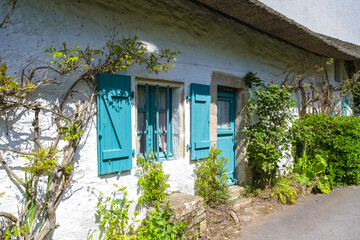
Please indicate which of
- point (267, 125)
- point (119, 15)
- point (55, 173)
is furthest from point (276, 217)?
point (119, 15)

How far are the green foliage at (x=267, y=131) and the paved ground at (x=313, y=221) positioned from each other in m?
0.75

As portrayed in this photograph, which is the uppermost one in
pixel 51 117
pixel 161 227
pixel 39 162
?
pixel 51 117

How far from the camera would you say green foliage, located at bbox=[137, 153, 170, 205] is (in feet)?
10.5

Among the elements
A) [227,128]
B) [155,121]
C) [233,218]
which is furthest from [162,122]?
[233,218]

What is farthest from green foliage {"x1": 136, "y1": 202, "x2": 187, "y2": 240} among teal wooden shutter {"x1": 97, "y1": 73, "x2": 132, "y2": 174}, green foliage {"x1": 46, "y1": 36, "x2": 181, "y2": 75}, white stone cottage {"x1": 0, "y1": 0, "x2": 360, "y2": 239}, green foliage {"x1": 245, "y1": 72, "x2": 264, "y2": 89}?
green foliage {"x1": 245, "y1": 72, "x2": 264, "y2": 89}

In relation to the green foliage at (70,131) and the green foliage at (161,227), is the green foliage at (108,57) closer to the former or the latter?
the green foliage at (70,131)

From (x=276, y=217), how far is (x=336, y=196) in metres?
1.72

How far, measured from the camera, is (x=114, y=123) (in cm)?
296

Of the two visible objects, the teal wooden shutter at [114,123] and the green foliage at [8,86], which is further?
the teal wooden shutter at [114,123]

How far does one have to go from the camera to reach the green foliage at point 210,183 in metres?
3.88

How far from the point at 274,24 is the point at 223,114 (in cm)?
180

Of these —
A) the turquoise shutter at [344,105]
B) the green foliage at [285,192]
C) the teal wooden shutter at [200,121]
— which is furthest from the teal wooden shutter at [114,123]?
the turquoise shutter at [344,105]

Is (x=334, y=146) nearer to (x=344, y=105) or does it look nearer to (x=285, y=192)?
(x=285, y=192)

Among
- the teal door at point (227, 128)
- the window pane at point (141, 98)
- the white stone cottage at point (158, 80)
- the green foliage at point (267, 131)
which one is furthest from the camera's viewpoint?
the teal door at point (227, 128)
